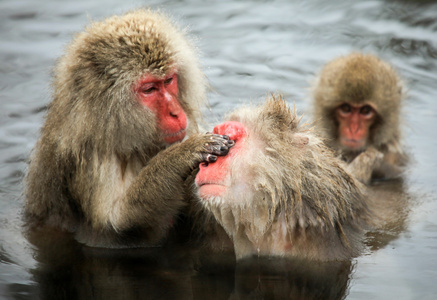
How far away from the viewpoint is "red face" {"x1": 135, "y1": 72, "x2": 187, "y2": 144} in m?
5.15

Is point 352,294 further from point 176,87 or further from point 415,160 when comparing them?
point 415,160

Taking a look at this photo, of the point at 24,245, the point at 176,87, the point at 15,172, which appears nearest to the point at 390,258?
the point at 176,87

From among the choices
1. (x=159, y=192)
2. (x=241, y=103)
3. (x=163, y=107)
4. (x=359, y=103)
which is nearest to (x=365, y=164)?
(x=359, y=103)

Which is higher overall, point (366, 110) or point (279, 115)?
point (279, 115)

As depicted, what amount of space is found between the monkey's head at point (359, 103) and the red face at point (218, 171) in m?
2.87

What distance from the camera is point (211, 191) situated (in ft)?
14.6

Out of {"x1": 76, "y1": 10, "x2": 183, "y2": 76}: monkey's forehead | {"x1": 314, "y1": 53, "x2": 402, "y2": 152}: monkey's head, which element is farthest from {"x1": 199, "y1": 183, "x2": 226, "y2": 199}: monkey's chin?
{"x1": 314, "y1": 53, "x2": 402, "y2": 152}: monkey's head

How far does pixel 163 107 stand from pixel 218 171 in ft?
2.86

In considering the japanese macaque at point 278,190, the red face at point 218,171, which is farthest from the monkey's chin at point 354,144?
the red face at point 218,171

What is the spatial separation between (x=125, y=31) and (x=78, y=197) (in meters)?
1.33

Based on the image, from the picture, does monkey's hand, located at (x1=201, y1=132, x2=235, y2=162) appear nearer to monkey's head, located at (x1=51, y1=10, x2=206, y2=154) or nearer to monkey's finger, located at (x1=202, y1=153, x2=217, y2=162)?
monkey's finger, located at (x1=202, y1=153, x2=217, y2=162)

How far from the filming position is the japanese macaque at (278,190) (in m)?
4.54

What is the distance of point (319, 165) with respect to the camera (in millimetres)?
4719

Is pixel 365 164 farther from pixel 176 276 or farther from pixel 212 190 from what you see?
pixel 212 190
